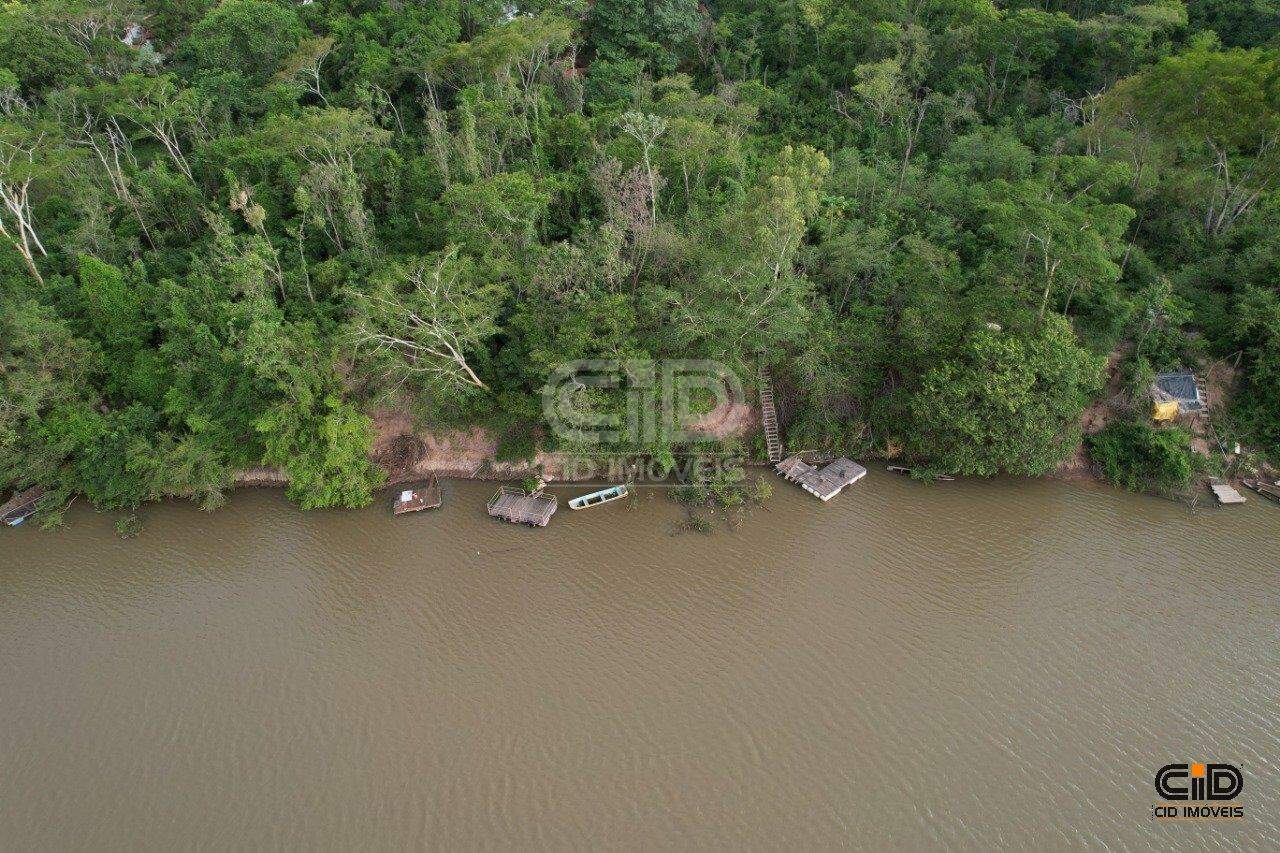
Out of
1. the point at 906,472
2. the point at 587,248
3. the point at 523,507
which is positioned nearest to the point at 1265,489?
the point at 906,472

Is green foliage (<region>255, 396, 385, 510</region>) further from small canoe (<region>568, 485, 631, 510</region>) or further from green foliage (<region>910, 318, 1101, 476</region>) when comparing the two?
green foliage (<region>910, 318, 1101, 476</region>)

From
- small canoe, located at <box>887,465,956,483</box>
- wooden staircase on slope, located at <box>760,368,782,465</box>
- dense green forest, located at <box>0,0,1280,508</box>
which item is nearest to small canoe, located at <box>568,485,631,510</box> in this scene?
dense green forest, located at <box>0,0,1280,508</box>

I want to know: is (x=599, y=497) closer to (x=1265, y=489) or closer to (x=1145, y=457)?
(x=1145, y=457)

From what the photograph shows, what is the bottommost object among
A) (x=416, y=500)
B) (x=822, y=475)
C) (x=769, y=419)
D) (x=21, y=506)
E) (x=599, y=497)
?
(x=599, y=497)

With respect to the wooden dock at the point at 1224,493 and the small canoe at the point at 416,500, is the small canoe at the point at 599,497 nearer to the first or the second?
the small canoe at the point at 416,500

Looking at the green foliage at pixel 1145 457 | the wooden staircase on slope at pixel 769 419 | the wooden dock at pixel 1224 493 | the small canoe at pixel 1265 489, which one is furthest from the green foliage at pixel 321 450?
the small canoe at pixel 1265 489

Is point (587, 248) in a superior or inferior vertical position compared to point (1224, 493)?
superior

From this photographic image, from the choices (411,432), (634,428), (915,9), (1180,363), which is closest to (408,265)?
(411,432)
